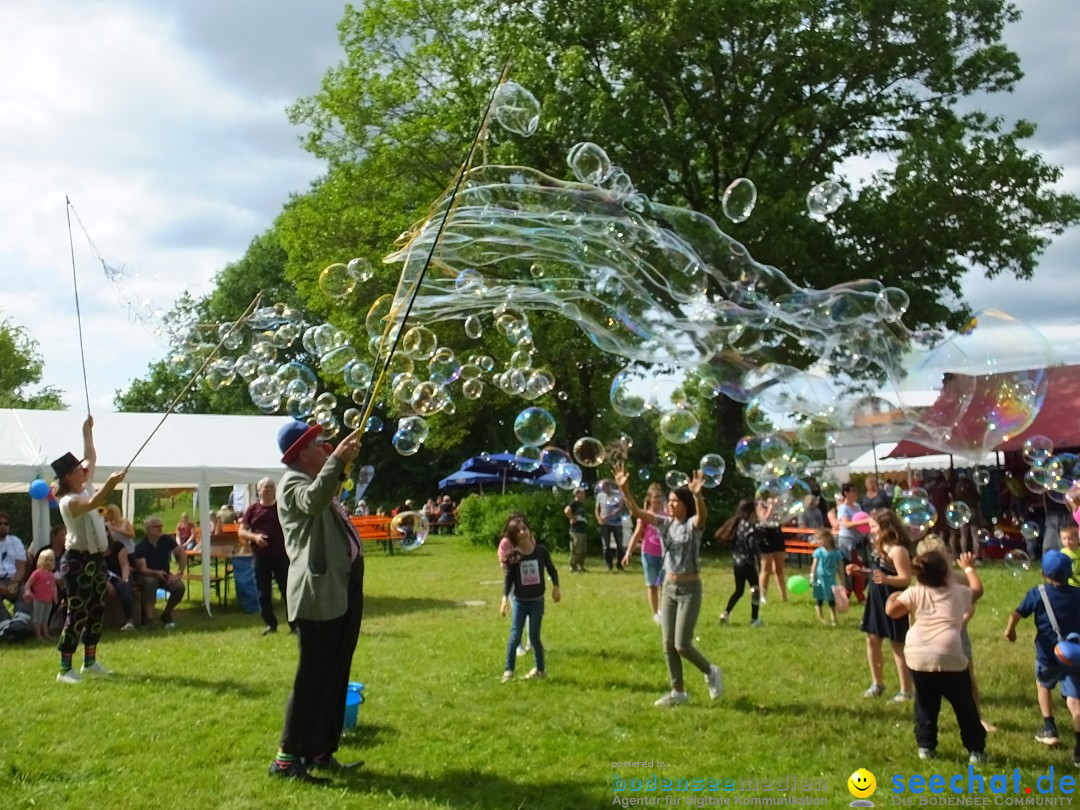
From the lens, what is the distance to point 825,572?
10.7 metres

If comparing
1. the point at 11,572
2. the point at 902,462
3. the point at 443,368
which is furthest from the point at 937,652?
the point at 902,462

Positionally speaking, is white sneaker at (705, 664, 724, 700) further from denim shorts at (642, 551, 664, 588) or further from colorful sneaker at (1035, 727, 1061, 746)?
denim shorts at (642, 551, 664, 588)

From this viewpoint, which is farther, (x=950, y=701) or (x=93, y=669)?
(x=93, y=669)

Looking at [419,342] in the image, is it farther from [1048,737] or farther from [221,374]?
[1048,737]

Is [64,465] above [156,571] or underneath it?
above

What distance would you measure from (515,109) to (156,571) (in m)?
7.74

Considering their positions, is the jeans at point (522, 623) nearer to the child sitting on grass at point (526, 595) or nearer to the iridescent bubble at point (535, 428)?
the child sitting on grass at point (526, 595)

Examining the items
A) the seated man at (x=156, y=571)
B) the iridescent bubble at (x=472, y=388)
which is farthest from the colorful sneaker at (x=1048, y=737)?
the seated man at (x=156, y=571)

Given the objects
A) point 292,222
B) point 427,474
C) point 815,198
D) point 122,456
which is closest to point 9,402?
point 427,474

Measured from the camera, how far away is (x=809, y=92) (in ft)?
63.2

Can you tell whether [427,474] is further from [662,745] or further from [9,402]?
[662,745]

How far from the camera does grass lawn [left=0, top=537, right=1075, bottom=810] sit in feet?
16.2

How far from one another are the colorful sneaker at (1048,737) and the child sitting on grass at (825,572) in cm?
486

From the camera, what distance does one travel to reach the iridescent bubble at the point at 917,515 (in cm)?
717
